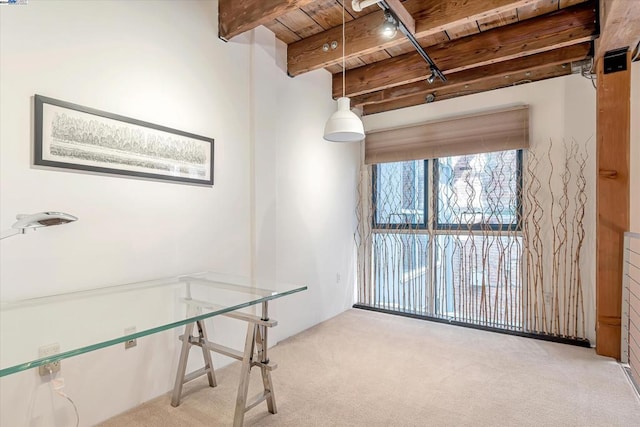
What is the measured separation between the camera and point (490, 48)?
2973 millimetres

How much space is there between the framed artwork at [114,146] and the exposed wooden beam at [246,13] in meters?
0.92

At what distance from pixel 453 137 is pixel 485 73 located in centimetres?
72

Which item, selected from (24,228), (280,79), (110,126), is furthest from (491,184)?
(24,228)

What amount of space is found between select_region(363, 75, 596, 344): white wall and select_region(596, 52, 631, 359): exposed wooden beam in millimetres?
384

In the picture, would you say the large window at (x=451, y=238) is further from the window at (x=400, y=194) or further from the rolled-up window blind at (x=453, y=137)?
the rolled-up window blind at (x=453, y=137)

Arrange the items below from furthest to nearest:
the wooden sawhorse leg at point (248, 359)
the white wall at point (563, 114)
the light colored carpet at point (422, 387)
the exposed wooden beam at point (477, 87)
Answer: the exposed wooden beam at point (477, 87)
the white wall at point (563, 114)
the light colored carpet at point (422, 387)
the wooden sawhorse leg at point (248, 359)

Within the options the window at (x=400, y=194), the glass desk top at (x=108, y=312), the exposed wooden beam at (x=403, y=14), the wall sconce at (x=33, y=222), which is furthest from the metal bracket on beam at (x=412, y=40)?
the wall sconce at (x=33, y=222)

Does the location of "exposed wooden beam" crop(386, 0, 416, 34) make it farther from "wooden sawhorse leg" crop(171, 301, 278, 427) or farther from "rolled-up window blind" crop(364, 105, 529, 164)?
"wooden sawhorse leg" crop(171, 301, 278, 427)

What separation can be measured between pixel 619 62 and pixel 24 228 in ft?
13.9

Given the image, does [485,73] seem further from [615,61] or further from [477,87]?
[615,61]

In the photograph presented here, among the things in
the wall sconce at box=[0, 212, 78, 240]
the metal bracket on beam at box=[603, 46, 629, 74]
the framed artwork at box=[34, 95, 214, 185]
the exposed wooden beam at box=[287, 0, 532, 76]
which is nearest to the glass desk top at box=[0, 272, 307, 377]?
the wall sconce at box=[0, 212, 78, 240]

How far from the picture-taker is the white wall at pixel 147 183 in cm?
173

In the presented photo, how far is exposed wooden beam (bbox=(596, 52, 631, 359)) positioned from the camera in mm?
2773

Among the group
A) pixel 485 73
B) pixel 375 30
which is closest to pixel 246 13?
pixel 375 30
